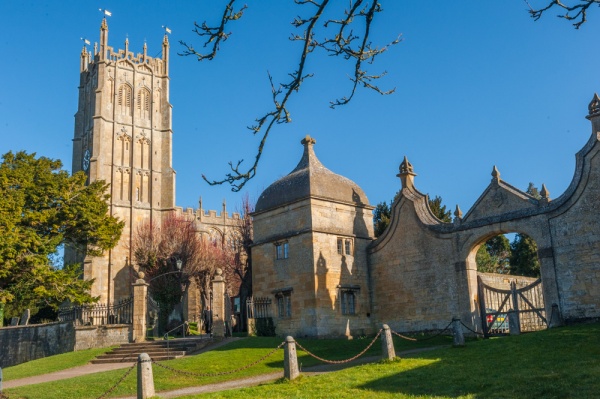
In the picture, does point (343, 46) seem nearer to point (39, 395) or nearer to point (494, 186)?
point (39, 395)

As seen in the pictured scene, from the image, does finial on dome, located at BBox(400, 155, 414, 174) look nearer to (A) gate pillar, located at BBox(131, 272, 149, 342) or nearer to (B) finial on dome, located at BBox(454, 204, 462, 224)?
(B) finial on dome, located at BBox(454, 204, 462, 224)

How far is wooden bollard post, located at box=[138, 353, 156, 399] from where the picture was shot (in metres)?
13.6

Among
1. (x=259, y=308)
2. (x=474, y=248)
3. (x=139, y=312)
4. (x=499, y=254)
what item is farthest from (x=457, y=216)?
(x=499, y=254)

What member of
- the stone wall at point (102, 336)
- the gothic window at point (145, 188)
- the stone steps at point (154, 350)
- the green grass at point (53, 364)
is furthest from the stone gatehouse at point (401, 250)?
the gothic window at point (145, 188)

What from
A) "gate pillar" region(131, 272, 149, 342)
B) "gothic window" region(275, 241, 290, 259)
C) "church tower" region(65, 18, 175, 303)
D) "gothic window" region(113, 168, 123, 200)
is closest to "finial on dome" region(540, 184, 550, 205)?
"gothic window" region(275, 241, 290, 259)

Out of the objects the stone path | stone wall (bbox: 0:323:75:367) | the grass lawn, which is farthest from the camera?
stone wall (bbox: 0:323:75:367)

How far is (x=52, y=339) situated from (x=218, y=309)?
9367 mm

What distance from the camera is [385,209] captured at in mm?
37719

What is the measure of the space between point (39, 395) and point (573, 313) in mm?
15914

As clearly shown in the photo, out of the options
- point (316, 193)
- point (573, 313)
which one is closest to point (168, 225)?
point (316, 193)

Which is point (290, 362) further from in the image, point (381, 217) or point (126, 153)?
point (126, 153)

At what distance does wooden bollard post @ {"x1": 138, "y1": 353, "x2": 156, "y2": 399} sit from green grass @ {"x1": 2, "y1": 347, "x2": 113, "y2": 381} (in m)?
9.74

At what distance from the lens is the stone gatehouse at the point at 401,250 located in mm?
20156

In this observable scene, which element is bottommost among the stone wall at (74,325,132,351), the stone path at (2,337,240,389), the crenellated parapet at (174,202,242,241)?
the stone path at (2,337,240,389)
